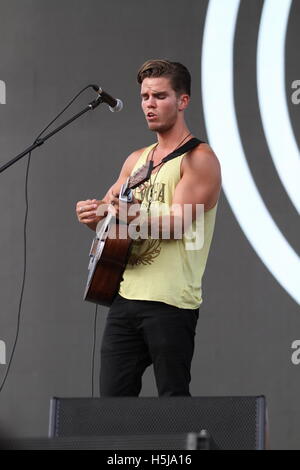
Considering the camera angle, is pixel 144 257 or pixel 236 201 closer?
pixel 144 257

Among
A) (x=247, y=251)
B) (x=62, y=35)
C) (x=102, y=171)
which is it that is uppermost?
(x=62, y=35)

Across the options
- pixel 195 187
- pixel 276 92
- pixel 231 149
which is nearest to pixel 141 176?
pixel 195 187

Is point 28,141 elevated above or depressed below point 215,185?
above

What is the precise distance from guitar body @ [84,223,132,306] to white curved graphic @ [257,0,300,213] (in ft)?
4.82

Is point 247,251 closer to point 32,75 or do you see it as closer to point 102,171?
point 102,171

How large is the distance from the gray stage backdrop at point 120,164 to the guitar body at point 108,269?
130cm

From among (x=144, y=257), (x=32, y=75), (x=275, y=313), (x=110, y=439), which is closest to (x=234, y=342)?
(x=275, y=313)

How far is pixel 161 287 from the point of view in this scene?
122 inches

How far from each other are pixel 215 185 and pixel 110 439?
1.72m

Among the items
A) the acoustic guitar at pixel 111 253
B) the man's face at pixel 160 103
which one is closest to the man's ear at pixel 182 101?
the man's face at pixel 160 103

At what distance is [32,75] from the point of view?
4.66m

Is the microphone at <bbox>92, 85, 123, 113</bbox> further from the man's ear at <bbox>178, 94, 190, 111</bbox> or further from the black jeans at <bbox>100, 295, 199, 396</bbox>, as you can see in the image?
the black jeans at <bbox>100, 295, 199, 396</bbox>

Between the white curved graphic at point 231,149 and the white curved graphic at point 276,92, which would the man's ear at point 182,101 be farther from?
the white curved graphic at point 276,92

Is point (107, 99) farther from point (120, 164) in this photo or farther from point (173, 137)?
point (120, 164)
